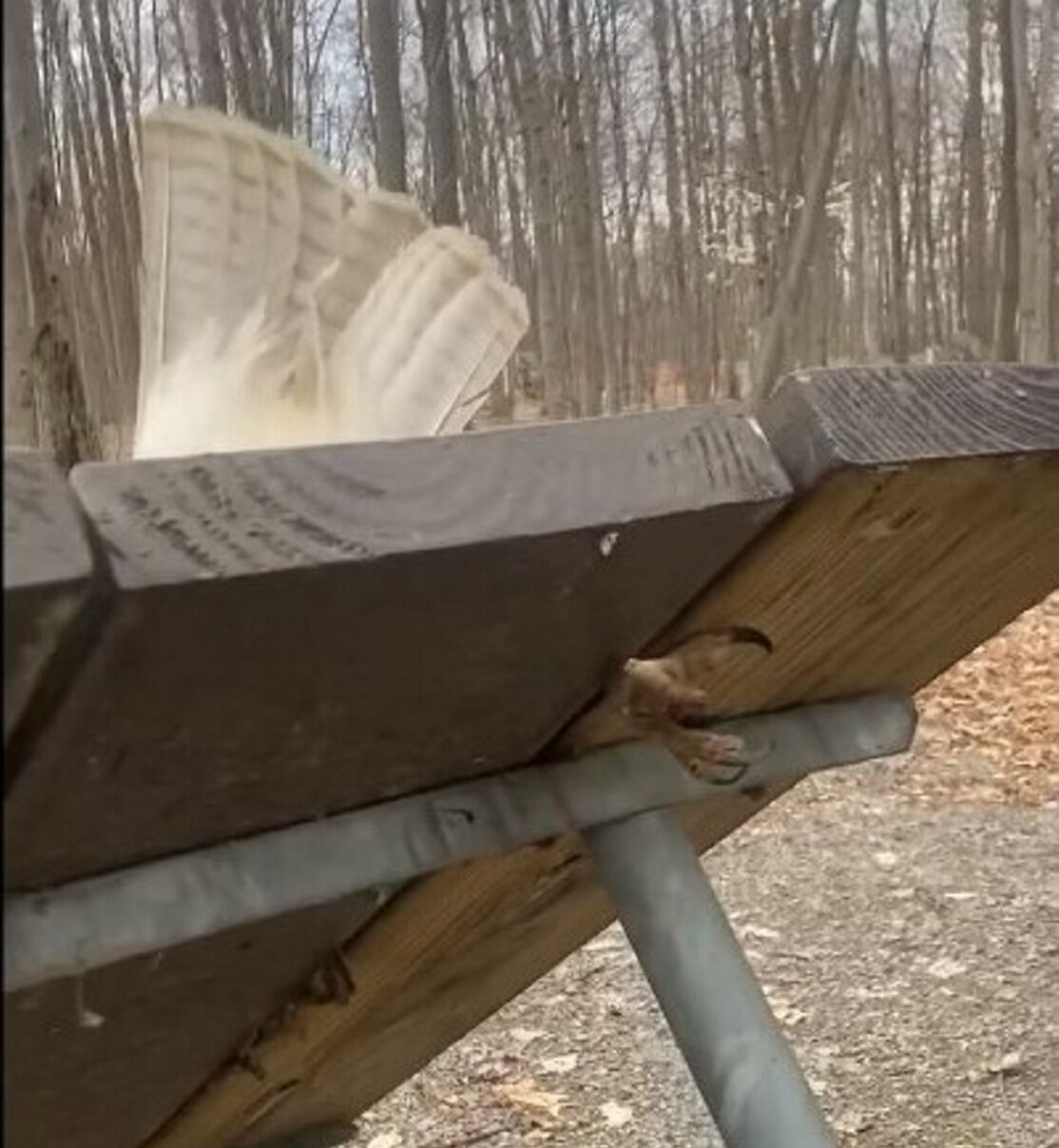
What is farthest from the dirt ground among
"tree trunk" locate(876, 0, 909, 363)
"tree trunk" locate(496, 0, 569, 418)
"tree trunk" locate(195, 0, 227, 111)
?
Result: "tree trunk" locate(876, 0, 909, 363)

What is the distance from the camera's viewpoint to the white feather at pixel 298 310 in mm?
1039

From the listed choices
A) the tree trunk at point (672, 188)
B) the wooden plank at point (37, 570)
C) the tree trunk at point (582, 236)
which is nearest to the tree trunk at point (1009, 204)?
the tree trunk at point (582, 236)

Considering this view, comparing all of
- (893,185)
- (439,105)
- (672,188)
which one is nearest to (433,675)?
(439,105)

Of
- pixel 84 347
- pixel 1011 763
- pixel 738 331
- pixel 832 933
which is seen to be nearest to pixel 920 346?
pixel 738 331

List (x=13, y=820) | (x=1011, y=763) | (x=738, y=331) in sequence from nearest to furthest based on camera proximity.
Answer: (x=13, y=820)
(x=1011, y=763)
(x=738, y=331)

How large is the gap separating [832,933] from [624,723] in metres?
2.64

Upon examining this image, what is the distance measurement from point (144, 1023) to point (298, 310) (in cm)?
38

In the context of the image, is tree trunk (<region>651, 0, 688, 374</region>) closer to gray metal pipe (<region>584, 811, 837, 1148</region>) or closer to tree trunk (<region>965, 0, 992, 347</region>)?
tree trunk (<region>965, 0, 992, 347</region>)

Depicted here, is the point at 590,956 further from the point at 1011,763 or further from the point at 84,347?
the point at 84,347

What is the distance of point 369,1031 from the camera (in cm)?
125

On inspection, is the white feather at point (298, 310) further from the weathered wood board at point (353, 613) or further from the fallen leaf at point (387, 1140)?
the fallen leaf at point (387, 1140)

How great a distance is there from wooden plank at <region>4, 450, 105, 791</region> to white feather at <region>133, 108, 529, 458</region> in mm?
Result: 560

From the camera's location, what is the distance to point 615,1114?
8.74 feet

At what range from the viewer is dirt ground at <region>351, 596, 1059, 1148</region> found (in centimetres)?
262
